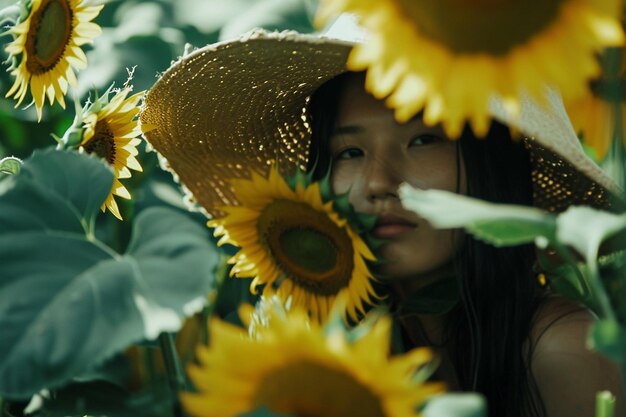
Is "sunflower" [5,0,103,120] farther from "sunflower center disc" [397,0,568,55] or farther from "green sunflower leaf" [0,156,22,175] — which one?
"sunflower center disc" [397,0,568,55]

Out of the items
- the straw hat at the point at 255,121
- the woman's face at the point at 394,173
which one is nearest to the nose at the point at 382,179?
the woman's face at the point at 394,173

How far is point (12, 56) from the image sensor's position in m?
0.98

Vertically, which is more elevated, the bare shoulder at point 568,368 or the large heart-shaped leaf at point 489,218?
the large heart-shaped leaf at point 489,218

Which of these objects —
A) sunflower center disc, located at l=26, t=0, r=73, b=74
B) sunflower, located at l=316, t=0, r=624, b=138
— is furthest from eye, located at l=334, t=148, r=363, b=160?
sunflower, located at l=316, t=0, r=624, b=138

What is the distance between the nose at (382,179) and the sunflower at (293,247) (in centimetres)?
13

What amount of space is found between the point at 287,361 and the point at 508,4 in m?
0.22

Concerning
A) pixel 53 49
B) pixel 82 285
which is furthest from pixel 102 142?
pixel 82 285

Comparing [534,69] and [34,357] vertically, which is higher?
[534,69]

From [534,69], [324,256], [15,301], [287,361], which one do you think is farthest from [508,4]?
[324,256]

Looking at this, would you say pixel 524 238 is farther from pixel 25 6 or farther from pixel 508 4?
pixel 25 6

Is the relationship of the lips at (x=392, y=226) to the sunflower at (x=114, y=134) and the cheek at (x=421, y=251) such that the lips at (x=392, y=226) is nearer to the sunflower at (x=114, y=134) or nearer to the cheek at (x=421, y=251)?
the cheek at (x=421, y=251)

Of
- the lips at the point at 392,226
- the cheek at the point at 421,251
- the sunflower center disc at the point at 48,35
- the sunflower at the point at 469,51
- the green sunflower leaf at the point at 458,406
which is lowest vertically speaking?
the cheek at the point at 421,251

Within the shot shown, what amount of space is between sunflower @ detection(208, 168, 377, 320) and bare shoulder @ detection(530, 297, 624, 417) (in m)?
0.24

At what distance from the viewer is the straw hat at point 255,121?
95 cm
